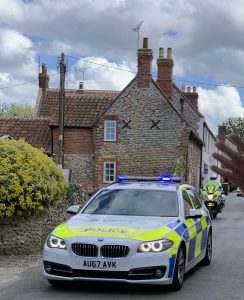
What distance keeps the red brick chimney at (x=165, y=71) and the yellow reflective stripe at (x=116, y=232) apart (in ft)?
100

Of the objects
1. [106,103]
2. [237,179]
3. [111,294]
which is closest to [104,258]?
[111,294]

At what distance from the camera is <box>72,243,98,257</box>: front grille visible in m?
7.84

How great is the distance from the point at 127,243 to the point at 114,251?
204 mm

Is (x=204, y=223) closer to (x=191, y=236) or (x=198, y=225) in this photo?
(x=198, y=225)

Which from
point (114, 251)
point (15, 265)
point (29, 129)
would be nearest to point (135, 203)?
point (114, 251)

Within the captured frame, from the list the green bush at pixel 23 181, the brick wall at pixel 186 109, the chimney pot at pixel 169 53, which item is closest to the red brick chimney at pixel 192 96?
the brick wall at pixel 186 109

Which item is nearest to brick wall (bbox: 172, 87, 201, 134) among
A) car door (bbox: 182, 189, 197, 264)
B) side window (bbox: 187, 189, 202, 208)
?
side window (bbox: 187, 189, 202, 208)

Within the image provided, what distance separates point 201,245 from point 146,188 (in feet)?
4.70

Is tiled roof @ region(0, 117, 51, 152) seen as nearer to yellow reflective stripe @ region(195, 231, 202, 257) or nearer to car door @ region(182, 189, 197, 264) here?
yellow reflective stripe @ region(195, 231, 202, 257)

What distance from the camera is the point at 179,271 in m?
8.37

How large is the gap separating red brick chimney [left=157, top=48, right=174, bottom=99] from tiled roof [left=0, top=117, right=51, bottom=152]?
26.7 feet

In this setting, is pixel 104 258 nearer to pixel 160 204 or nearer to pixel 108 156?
pixel 160 204

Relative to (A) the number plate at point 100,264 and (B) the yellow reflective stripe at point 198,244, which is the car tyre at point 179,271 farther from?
(B) the yellow reflective stripe at point 198,244

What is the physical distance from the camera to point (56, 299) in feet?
25.3
